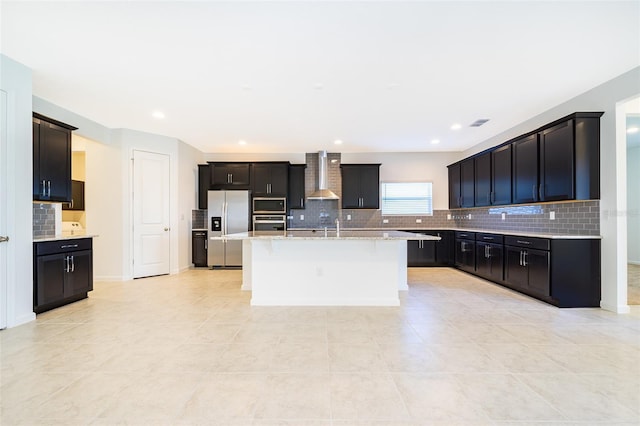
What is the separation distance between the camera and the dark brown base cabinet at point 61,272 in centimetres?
333

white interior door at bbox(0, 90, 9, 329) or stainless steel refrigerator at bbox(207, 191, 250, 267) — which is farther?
stainless steel refrigerator at bbox(207, 191, 250, 267)

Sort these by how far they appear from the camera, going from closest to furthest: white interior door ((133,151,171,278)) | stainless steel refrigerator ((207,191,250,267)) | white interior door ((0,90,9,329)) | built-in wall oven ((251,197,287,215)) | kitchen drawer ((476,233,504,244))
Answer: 1. white interior door ((0,90,9,329))
2. kitchen drawer ((476,233,504,244))
3. white interior door ((133,151,171,278))
4. stainless steel refrigerator ((207,191,250,267))
5. built-in wall oven ((251,197,287,215))

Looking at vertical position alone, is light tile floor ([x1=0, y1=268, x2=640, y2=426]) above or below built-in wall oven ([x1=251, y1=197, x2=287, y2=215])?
below

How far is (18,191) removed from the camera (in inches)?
119

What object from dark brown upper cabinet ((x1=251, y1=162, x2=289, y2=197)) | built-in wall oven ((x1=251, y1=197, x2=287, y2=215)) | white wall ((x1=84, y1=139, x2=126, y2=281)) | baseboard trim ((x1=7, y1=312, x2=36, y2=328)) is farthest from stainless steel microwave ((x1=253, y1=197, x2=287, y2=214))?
baseboard trim ((x1=7, y1=312, x2=36, y2=328))

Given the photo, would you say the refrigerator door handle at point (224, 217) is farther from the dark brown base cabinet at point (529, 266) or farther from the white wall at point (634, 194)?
the white wall at point (634, 194)

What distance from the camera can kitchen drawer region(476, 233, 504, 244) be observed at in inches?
184

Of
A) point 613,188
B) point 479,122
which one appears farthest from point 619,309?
point 479,122

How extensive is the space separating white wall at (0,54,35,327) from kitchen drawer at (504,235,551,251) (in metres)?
6.07

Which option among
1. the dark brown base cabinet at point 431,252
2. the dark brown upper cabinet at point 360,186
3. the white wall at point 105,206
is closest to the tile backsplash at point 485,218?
the dark brown upper cabinet at point 360,186

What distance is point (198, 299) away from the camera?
4.04m

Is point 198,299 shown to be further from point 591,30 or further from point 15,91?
point 591,30

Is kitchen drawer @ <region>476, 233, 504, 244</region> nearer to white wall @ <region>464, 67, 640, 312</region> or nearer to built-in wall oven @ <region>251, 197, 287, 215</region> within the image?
white wall @ <region>464, 67, 640, 312</region>

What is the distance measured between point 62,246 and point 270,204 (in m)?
3.69
